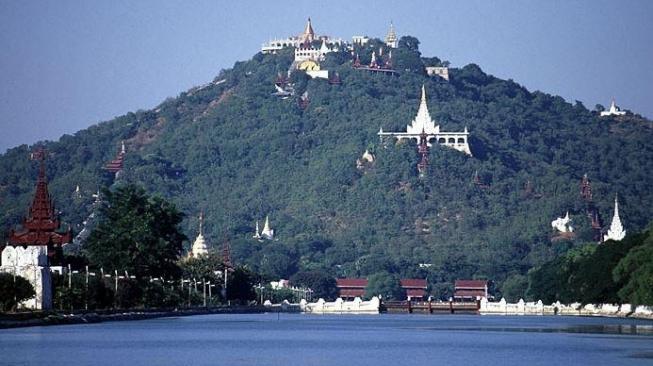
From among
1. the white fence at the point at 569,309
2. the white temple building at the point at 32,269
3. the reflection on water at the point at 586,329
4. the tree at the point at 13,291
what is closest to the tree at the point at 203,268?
the white fence at the point at 569,309

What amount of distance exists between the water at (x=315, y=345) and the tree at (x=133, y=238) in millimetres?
14631

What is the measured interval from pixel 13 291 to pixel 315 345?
49.2 ft

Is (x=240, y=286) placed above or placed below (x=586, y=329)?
above

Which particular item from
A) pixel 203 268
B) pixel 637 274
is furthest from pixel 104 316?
pixel 203 268

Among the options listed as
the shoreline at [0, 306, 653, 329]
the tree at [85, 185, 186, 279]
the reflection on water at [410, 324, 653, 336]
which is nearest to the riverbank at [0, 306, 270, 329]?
the shoreline at [0, 306, 653, 329]

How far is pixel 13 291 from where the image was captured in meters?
97.9

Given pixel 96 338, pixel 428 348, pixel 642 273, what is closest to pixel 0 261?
pixel 96 338

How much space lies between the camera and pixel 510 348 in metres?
90.4

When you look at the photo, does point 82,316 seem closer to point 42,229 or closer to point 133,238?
point 42,229

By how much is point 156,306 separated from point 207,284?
30420mm

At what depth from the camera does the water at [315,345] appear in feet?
257

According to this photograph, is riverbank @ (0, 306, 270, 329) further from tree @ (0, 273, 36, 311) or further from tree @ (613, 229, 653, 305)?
tree @ (613, 229, 653, 305)

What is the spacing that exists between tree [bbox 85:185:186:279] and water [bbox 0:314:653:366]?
14.6 m

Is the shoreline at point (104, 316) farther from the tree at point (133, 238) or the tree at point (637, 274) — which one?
the tree at point (133, 238)
